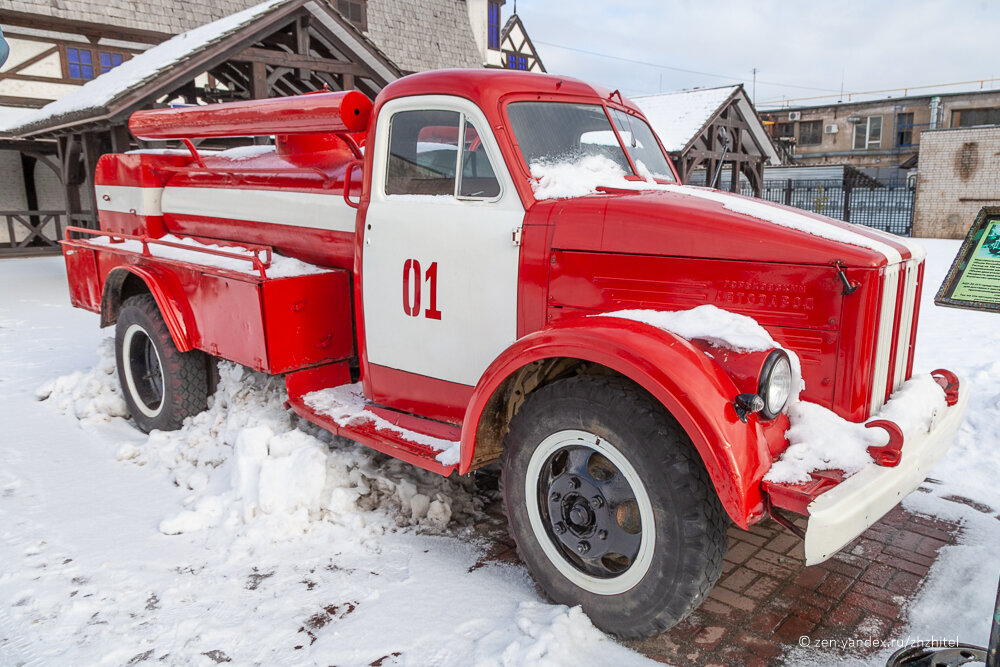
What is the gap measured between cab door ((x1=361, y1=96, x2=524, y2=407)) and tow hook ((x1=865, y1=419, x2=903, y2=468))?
148 cm

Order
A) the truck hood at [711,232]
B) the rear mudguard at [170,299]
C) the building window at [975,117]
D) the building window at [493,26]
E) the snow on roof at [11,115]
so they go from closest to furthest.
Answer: the truck hood at [711,232] → the rear mudguard at [170,299] → the snow on roof at [11,115] → the building window at [493,26] → the building window at [975,117]

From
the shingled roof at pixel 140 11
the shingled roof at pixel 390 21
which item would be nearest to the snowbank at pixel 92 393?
the shingled roof at pixel 140 11

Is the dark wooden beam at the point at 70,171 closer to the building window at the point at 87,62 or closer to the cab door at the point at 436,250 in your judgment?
the building window at the point at 87,62

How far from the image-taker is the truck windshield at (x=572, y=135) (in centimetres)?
325

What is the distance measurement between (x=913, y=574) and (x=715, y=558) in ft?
4.33

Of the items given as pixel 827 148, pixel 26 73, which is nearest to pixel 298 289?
pixel 26 73

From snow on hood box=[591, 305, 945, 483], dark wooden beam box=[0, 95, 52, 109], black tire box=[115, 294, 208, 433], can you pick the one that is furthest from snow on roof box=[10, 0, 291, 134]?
snow on hood box=[591, 305, 945, 483]

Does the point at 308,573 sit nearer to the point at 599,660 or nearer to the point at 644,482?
the point at 599,660

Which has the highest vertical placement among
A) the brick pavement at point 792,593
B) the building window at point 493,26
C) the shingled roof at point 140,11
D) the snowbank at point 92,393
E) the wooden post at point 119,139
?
the building window at point 493,26

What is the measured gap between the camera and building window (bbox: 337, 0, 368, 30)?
17344mm

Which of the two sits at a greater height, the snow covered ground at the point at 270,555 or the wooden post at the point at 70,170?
the wooden post at the point at 70,170

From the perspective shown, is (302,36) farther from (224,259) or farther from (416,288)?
(416,288)

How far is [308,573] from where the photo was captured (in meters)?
3.18

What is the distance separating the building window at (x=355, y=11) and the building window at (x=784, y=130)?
26072mm
